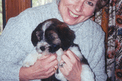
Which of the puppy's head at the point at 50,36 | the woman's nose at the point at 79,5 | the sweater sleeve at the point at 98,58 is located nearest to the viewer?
the puppy's head at the point at 50,36

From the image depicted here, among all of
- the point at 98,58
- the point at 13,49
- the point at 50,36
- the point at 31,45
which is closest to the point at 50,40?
the point at 50,36

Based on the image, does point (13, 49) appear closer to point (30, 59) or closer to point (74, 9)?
point (30, 59)

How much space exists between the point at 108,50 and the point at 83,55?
25.8 inches

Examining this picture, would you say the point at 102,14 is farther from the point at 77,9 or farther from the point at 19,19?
the point at 19,19

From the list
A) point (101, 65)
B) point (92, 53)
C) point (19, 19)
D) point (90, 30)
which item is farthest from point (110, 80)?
point (19, 19)

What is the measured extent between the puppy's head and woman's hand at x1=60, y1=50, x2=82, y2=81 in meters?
0.07

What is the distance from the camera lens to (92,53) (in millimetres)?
904

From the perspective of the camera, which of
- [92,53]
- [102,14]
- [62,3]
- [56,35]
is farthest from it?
[102,14]

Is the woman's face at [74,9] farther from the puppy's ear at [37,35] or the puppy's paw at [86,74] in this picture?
the puppy's paw at [86,74]

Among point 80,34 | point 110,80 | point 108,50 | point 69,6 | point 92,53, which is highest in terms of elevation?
point 69,6

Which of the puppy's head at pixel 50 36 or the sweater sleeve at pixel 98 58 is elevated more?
the puppy's head at pixel 50 36

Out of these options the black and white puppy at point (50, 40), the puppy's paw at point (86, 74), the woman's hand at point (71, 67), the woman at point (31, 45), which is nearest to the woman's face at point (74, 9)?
the woman at point (31, 45)

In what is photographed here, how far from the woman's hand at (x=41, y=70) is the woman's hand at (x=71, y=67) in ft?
0.20

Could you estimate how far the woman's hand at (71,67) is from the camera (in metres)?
0.70
